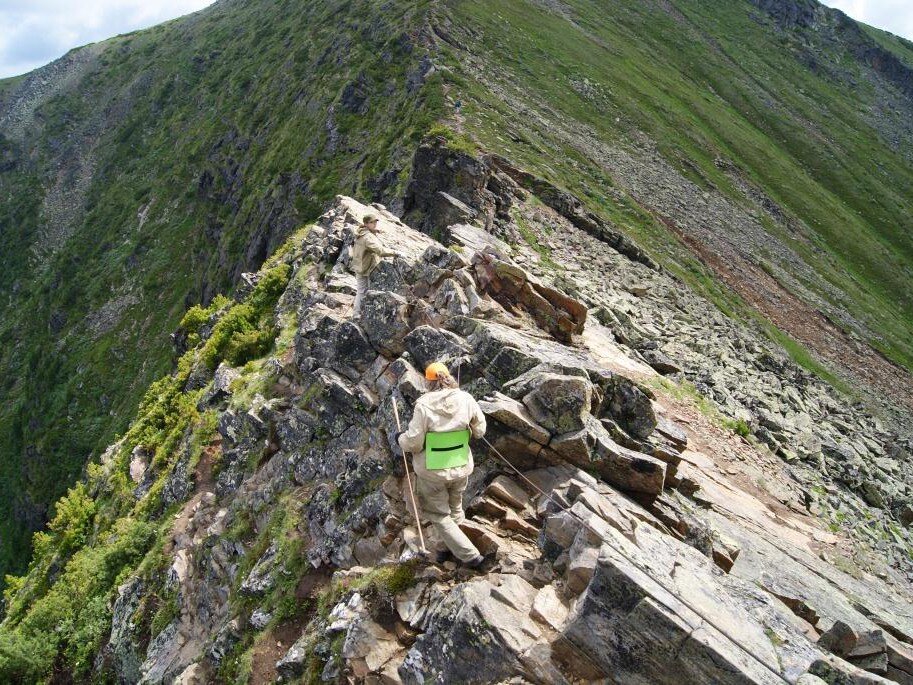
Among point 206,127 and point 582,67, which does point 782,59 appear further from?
point 206,127

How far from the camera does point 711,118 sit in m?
96.5

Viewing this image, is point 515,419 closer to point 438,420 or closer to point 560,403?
point 560,403

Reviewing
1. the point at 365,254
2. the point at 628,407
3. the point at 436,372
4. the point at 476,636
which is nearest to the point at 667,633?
the point at 476,636

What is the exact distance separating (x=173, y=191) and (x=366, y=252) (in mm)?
106901

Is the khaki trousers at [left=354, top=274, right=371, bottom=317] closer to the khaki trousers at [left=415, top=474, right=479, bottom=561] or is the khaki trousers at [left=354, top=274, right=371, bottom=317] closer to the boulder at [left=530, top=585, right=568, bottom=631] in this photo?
the khaki trousers at [left=415, top=474, right=479, bottom=561]

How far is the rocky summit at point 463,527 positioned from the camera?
8.92 metres

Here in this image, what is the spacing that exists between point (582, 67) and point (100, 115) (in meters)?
131

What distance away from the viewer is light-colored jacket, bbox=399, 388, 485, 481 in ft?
35.1

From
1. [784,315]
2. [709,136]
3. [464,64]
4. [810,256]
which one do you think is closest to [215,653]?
Result: [784,315]

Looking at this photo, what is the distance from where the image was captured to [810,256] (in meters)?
70.9

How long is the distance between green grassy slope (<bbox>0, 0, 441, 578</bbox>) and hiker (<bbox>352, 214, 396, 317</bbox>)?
24.9 metres

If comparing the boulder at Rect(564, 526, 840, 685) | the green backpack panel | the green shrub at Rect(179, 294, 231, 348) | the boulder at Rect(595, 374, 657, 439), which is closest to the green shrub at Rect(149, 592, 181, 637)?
the green backpack panel

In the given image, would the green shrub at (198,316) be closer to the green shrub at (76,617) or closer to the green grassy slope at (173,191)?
the green shrub at (76,617)

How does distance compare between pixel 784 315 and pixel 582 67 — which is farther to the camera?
pixel 582 67
